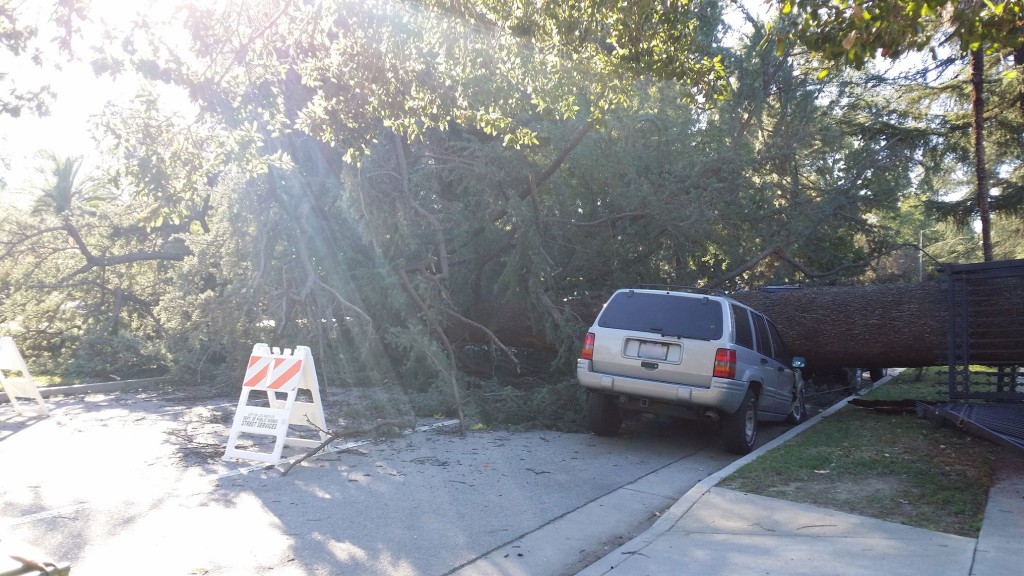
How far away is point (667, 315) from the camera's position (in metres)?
9.42

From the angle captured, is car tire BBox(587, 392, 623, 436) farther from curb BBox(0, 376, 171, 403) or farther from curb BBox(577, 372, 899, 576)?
curb BBox(0, 376, 171, 403)

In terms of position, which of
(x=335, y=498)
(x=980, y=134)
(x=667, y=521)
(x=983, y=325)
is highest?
(x=980, y=134)

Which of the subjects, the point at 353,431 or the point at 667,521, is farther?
the point at 353,431

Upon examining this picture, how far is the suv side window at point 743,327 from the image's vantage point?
31.3 feet

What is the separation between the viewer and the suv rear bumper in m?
8.84

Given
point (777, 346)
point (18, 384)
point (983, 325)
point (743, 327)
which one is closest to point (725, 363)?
point (743, 327)

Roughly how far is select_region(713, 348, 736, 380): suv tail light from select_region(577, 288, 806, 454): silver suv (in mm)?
11

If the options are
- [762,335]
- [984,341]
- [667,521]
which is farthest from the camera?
[762,335]

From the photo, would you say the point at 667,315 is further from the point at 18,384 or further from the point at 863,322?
the point at 18,384

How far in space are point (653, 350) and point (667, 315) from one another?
0.49m

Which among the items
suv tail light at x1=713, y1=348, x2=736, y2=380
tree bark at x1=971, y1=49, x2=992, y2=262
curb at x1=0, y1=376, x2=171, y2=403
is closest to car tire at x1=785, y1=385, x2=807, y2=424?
suv tail light at x1=713, y1=348, x2=736, y2=380

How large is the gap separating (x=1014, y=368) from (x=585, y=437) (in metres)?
5.98

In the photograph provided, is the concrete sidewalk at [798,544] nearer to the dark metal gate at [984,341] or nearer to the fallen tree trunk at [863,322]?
the dark metal gate at [984,341]

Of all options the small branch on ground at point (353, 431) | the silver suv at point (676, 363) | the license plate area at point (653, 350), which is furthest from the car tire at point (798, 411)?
the small branch on ground at point (353, 431)
